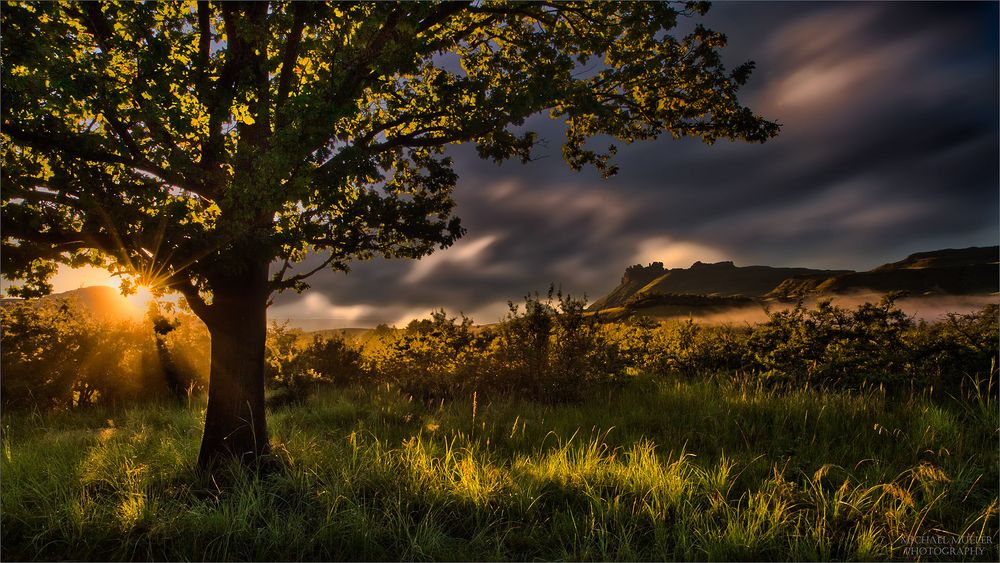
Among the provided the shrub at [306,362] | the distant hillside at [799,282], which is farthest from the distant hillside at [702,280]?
the shrub at [306,362]

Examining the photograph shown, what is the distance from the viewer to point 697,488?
448 centimetres

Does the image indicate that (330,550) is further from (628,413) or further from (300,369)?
(300,369)

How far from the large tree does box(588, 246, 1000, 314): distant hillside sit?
5.77 m

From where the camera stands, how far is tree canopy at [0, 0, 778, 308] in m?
4.69

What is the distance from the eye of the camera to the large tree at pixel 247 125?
4719 millimetres

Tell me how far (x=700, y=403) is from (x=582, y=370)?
2.73 metres

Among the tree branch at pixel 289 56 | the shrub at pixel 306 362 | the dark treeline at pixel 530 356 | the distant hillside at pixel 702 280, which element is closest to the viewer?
the tree branch at pixel 289 56

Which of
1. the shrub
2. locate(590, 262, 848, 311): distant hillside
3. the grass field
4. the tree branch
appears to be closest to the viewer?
the grass field

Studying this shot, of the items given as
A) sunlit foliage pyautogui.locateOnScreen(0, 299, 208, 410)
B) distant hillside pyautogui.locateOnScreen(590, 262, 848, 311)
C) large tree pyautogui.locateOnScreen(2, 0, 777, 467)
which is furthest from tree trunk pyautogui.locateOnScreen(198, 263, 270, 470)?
distant hillside pyautogui.locateOnScreen(590, 262, 848, 311)

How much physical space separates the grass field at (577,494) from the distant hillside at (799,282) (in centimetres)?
339

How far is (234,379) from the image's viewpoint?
Result: 5906mm

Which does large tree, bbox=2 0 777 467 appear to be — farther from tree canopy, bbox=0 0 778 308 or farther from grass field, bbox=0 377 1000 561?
grass field, bbox=0 377 1000 561

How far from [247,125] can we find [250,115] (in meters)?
0.50

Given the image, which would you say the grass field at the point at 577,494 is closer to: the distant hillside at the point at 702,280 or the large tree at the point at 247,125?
the large tree at the point at 247,125
